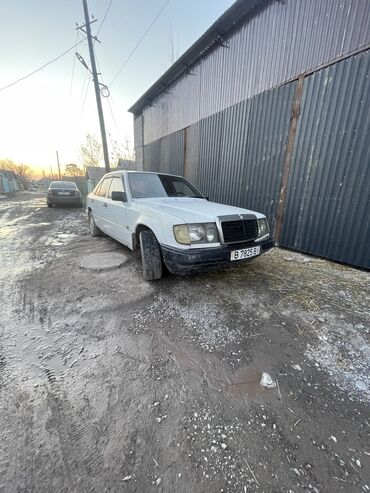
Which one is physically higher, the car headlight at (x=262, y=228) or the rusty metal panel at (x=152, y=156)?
the rusty metal panel at (x=152, y=156)

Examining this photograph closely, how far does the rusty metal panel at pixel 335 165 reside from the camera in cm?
355

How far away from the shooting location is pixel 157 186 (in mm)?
3957

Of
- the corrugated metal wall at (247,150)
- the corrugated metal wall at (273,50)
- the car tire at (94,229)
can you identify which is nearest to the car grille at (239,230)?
the corrugated metal wall at (247,150)

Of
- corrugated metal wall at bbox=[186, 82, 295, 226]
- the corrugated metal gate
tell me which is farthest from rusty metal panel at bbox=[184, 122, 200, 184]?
the corrugated metal gate

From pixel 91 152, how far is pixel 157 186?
128 ft

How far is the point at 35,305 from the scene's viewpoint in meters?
2.64

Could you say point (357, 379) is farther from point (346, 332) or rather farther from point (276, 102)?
point (276, 102)

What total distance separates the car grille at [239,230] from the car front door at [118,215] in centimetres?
172

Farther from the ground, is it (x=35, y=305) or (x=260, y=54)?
(x=260, y=54)

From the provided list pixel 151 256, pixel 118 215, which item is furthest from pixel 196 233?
pixel 118 215

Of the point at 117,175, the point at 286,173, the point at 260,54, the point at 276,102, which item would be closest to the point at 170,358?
the point at 117,175

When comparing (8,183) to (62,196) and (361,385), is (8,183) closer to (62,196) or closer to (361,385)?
(62,196)

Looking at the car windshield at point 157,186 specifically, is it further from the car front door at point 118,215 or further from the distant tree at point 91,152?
Result: the distant tree at point 91,152

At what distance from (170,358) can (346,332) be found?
6.02 ft
